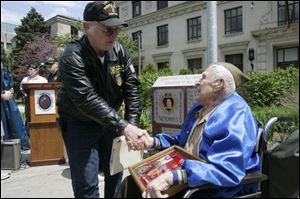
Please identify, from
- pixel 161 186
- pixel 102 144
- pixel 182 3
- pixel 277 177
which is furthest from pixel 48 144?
pixel 182 3

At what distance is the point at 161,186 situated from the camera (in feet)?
6.76

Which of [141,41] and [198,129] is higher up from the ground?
[141,41]

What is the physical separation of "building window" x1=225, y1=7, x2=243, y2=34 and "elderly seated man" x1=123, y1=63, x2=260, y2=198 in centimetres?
2580

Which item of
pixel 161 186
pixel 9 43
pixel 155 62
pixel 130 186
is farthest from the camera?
pixel 155 62

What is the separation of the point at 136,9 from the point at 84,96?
118 feet

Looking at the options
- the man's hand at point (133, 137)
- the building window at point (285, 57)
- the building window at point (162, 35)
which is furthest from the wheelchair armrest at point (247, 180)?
the building window at point (162, 35)

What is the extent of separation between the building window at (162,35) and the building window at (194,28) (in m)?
2.98

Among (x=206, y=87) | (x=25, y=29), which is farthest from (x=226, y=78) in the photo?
(x=25, y=29)

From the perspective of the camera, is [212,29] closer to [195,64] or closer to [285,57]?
[285,57]

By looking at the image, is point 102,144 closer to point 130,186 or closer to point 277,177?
point 130,186

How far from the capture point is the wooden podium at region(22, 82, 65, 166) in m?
5.75

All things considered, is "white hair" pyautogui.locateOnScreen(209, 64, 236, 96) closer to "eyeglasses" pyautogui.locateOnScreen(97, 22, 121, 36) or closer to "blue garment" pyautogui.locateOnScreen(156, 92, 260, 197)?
"blue garment" pyautogui.locateOnScreen(156, 92, 260, 197)

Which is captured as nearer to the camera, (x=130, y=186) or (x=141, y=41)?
(x=130, y=186)

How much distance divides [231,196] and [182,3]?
30.9m
